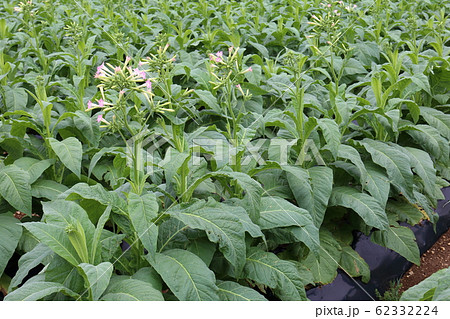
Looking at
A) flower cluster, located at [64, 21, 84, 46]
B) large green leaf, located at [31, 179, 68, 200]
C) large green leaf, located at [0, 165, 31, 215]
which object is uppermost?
flower cluster, located at [64, 21, 84, 46]

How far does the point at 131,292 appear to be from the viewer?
2342 millimetres

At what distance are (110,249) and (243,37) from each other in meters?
4.61

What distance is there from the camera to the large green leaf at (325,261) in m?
3.23

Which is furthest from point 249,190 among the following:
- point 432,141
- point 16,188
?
point 432,141

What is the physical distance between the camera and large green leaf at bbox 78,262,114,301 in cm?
221

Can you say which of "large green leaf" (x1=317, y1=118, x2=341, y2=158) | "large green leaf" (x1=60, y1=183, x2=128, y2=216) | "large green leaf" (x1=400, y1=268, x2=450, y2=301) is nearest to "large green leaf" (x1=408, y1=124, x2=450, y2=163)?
"large green leaf" (x1=317, y1=118, x2=341, y2=158)

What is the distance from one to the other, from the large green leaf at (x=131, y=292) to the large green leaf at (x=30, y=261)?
47 centimetres

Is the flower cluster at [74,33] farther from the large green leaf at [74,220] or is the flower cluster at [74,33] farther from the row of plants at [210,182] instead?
the large green leaf at [74,220]

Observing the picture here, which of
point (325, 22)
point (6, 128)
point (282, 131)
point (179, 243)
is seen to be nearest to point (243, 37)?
point (325, 22)

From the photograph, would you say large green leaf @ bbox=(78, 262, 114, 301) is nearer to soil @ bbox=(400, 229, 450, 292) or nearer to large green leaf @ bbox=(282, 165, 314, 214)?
large green leaf @ bbox=(282, 165, 314, 214)

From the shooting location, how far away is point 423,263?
12.3 ft

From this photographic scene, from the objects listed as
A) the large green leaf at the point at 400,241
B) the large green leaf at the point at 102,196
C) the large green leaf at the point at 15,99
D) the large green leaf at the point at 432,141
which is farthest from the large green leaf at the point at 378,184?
the large green leaf at the point at 15,99

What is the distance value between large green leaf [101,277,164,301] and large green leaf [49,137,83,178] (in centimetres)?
124

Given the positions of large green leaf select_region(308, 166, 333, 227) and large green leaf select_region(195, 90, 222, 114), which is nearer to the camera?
large green leaf select_region(308, 166, 333, 227)
